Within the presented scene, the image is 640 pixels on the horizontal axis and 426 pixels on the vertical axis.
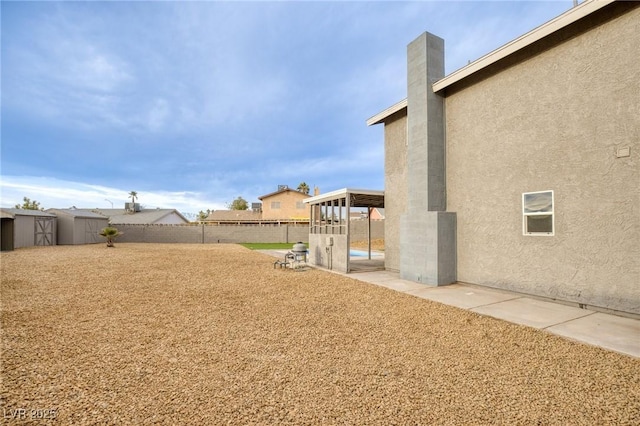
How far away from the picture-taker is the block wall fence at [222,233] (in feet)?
92.6

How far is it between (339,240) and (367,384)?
8.14 m

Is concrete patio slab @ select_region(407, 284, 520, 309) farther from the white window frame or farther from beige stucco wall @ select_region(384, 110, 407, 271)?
beige stucco wall @ select_region(384, 110, 407, 271)

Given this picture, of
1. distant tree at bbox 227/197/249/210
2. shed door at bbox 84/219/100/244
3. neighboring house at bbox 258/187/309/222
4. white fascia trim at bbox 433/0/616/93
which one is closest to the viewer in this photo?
white fascia trim at bbox 433/0/616/93

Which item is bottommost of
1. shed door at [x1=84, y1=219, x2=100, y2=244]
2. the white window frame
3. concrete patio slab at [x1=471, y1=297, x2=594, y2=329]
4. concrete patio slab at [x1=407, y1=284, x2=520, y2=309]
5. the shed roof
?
concrete patio slab at [x1=407, y1=284, x2=520, y2=309]

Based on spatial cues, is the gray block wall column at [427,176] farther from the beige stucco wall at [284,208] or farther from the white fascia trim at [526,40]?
the beige stucco wall at [284,208]

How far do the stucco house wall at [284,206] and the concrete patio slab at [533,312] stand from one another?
32.8 m

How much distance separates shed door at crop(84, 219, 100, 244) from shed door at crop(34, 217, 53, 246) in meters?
2.52

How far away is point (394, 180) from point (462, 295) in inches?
199

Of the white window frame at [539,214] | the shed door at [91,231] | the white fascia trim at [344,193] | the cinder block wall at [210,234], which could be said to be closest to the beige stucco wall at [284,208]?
the cinder block wall at [210,234]

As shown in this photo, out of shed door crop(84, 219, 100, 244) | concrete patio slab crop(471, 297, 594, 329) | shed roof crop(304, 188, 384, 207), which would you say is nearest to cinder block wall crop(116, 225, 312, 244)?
shed door crop(84, 219, 100, 244)

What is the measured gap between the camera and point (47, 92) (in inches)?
661

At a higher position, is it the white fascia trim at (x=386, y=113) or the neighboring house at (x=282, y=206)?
the white fascia trim at (x=386, y=113)

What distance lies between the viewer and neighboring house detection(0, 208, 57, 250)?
60.7ft

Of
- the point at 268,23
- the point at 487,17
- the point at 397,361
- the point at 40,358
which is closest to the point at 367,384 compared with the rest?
the point at 397,361
